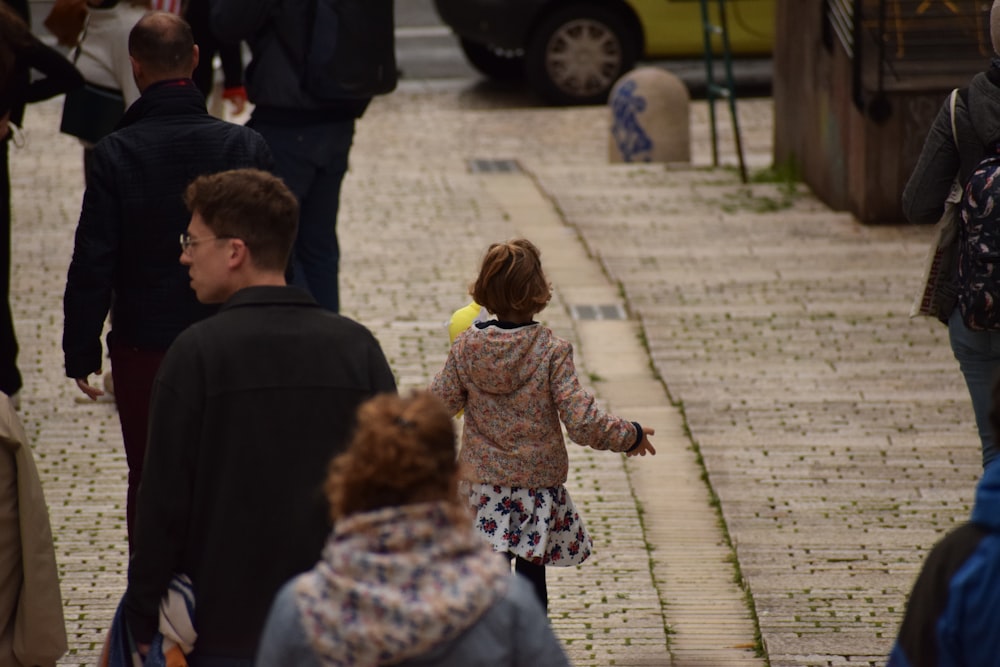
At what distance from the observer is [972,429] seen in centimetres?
677

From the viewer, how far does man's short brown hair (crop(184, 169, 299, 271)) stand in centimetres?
329

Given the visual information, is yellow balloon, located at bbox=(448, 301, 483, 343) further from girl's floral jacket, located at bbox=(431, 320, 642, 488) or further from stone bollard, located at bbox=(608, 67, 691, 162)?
stone bollard, located at bbox=(608, 67, 691, 162)

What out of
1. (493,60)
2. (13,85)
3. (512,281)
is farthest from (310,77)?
(493,60)

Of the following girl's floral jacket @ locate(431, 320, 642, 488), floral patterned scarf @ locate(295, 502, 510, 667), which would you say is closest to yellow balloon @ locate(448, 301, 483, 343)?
girl's floral jacket @ locate(431, 320, 642, 488)

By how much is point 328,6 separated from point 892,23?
535 cm

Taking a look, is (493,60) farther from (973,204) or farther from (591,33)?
(973,204)

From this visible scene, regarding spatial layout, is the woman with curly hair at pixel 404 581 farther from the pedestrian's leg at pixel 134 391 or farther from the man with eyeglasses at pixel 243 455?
the pedestrian's leg at pixel 134 391

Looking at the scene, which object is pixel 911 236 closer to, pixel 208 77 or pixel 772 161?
pixel 772 161

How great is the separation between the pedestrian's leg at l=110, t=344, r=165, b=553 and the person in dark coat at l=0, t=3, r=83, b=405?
6.20 ft

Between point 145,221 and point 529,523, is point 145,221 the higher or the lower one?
the higher one

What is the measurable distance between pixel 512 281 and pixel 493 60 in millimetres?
12908

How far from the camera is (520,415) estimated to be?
4.38 m

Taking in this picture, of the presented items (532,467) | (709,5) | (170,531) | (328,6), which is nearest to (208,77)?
(328,6)

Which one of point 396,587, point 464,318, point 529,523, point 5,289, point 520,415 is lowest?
point 5,289
